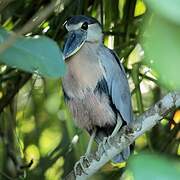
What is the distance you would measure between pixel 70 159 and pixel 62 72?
4.34 feet

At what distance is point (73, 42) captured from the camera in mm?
1464

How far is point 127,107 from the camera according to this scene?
5.02 ft

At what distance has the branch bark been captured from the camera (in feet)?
3.02

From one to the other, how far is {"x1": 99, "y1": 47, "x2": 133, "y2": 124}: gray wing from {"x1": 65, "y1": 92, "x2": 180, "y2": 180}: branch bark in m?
0.26

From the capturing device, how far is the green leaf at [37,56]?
44 centimetres

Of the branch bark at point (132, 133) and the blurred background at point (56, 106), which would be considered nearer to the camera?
the branch bark at point (132, 133)

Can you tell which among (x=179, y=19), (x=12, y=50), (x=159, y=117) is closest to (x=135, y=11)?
(x=159, y=117)

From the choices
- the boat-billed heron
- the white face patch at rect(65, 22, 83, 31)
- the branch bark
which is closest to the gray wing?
the boat-billed heron

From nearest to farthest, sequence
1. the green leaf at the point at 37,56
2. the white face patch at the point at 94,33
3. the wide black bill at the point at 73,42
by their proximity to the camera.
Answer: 1. the green leaf at the point at 37,56
2. the wide black bill at the point at 73,42
3. the white face patch at the point at 94,33

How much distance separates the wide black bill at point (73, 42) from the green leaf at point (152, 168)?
43.2 inches

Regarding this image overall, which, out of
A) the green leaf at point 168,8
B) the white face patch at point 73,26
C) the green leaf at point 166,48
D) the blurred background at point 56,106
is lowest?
the blurred background at point 56,106

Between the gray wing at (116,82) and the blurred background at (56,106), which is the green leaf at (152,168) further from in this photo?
the gray wing at (116,82)

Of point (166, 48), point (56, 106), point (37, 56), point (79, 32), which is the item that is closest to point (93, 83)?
point (79, 32)

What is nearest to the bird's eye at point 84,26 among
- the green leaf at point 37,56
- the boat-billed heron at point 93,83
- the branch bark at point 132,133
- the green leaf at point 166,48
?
the boat-billed heron at point 93,83
